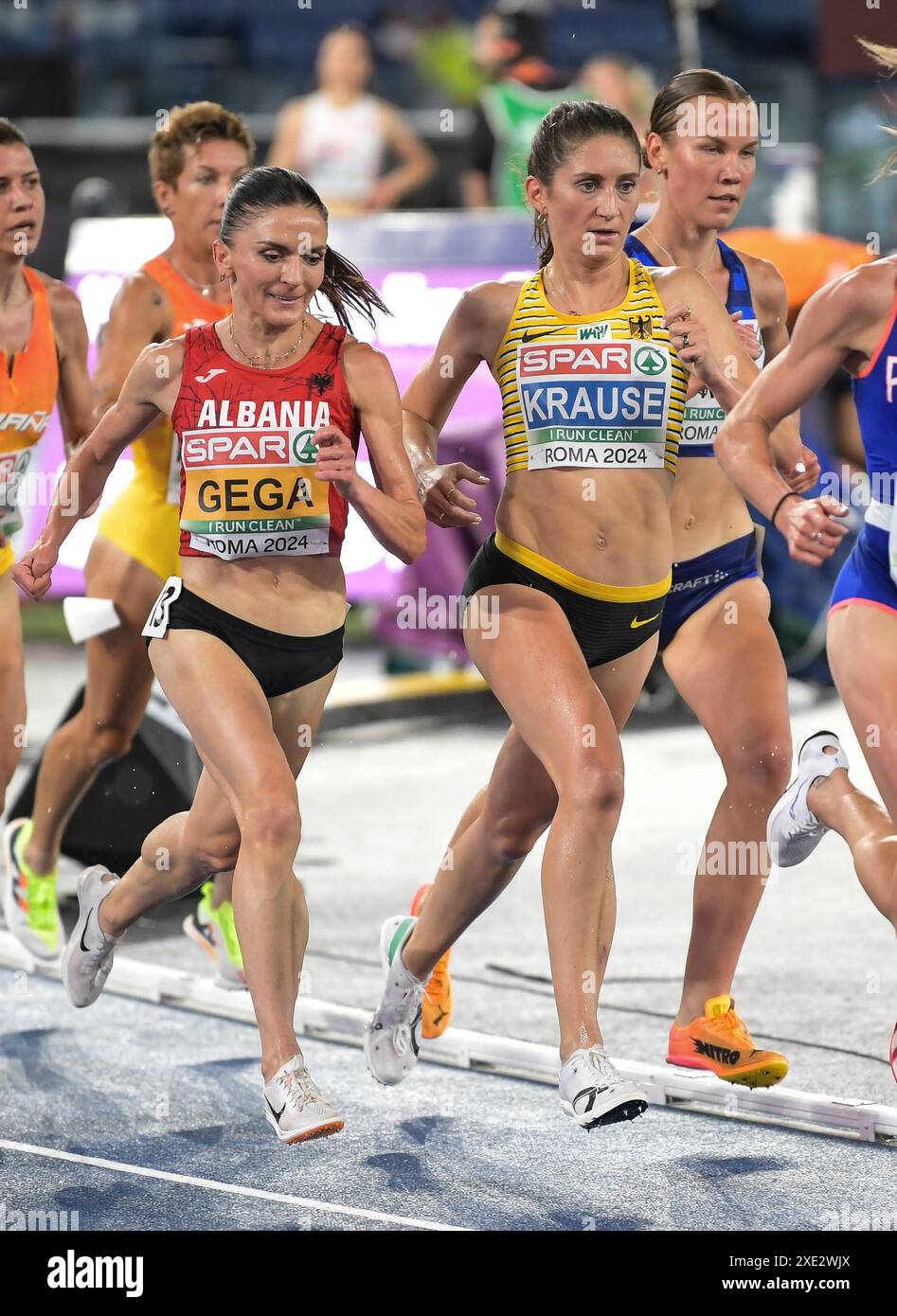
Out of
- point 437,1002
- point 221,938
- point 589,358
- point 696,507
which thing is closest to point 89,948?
point 221,938

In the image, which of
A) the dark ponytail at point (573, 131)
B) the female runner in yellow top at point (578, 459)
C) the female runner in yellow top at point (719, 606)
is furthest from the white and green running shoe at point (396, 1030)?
the dark ponytail at point (573, 131)

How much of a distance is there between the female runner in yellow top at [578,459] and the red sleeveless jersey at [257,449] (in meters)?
0.26

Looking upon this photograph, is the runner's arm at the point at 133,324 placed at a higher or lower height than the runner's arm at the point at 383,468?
higher

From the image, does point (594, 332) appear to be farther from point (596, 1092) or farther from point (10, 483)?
point (10, 483)

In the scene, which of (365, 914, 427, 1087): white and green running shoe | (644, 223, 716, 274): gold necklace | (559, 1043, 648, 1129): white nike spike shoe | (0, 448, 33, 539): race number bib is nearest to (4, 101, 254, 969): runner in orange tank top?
(0, 448, 33, 539): race number bib

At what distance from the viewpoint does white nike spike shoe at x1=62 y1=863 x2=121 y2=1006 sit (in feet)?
16.9

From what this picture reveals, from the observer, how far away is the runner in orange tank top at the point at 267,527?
426 cm

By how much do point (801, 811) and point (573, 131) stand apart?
1.64 meters

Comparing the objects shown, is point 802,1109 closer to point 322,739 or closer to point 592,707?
point 592,707

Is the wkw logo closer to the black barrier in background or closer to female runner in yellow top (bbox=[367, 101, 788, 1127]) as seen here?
female runner in yellow top (bbox=[367, 101, 788, 1127])

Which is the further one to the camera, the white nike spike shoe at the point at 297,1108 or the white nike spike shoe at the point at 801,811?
the white nike spike shoe at the point at 801,811

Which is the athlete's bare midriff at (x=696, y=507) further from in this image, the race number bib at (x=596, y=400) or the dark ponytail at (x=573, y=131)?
the dark ponytail at (x=573, y=131)

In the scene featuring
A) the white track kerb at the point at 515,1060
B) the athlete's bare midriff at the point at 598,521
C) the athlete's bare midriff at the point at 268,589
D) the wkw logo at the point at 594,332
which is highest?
the wkw logo at the point at 594,332

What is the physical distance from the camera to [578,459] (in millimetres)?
4449
